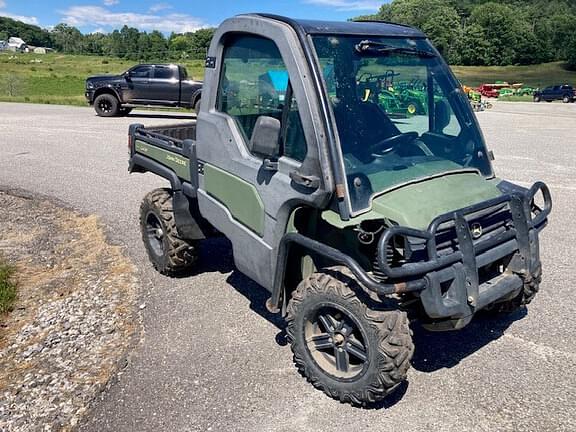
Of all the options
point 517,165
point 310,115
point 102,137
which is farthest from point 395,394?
point 102,137

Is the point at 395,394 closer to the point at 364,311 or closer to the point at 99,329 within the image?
the point at 364,311

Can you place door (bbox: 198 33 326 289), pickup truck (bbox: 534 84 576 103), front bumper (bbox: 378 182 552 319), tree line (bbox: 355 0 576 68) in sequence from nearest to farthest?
front bumper (bbox: 378 182 552 319)
door (bbox: 198 33 326 289)
pickup truck (bbox: 534 84 576 103)
tree line (bbox: 355 0 576 68)

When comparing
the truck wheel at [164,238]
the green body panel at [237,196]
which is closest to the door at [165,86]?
the truck wheel at [164,238]

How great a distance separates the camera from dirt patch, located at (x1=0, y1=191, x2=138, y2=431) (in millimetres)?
3562

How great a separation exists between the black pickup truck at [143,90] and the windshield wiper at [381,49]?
52.6 ft

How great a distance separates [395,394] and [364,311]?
75 cm

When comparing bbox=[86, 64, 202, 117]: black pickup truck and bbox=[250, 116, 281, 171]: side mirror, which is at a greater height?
bbox=[250, 116, 281, 171]: side mirror

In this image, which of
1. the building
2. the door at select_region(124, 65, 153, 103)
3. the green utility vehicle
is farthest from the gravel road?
the building

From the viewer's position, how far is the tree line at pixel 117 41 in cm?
7081

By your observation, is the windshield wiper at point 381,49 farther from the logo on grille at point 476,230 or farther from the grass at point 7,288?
the grass at point 7,288

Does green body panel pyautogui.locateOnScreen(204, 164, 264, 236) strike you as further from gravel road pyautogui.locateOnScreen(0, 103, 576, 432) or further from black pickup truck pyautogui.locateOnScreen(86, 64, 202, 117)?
black pickup truck pyautogui.locateOnScreen(86, 64, 202, 117)

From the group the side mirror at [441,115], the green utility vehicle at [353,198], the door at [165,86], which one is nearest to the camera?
the green utility vehicle at [353,198]

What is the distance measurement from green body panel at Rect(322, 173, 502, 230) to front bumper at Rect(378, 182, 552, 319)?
105mm

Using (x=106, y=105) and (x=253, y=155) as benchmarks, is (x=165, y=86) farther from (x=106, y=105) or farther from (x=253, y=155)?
(x=253, y=155)
